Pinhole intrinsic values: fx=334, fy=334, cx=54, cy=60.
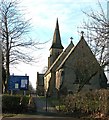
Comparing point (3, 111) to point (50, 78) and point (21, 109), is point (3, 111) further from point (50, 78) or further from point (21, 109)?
point (50, 78)

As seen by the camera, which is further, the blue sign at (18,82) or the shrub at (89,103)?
the blue sign at (18,82)

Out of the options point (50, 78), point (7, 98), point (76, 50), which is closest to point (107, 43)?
point (7, 98)

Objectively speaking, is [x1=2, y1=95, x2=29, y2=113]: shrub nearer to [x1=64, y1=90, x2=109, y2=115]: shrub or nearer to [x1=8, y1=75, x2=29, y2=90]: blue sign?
[x1=8, y1=75, x2=29, y2=90]: blue sign

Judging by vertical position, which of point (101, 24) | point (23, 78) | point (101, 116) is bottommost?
point (101, 116)

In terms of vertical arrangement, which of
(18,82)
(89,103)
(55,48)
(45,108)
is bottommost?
(45,108)

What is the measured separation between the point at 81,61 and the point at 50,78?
28.6m

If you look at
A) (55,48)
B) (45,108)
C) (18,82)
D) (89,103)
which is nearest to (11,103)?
(18,82)

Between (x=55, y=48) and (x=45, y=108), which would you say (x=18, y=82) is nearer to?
(x=45, y=108)

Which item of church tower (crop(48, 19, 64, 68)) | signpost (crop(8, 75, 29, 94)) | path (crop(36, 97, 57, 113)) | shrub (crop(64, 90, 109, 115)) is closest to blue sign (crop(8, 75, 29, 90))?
signpost (crop(8, 75, 29, 94))

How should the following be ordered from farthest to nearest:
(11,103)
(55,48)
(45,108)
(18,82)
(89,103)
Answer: (55,48) → (45,108) → (18,82) → (11,103) → (89,103)

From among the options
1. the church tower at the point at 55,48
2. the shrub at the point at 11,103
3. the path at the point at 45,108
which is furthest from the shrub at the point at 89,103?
the church tower at the point at 55,48

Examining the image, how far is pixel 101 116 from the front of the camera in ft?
70.8

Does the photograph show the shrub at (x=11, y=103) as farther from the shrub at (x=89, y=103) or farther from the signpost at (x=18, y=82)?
the shrub at (x=89, y=103)

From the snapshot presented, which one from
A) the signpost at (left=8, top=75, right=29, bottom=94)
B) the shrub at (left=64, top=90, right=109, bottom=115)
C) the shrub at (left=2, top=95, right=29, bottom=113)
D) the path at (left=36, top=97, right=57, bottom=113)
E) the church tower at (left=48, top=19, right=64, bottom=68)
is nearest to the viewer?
the shrub at (left=64, top=90, right=109, bottom=115)
